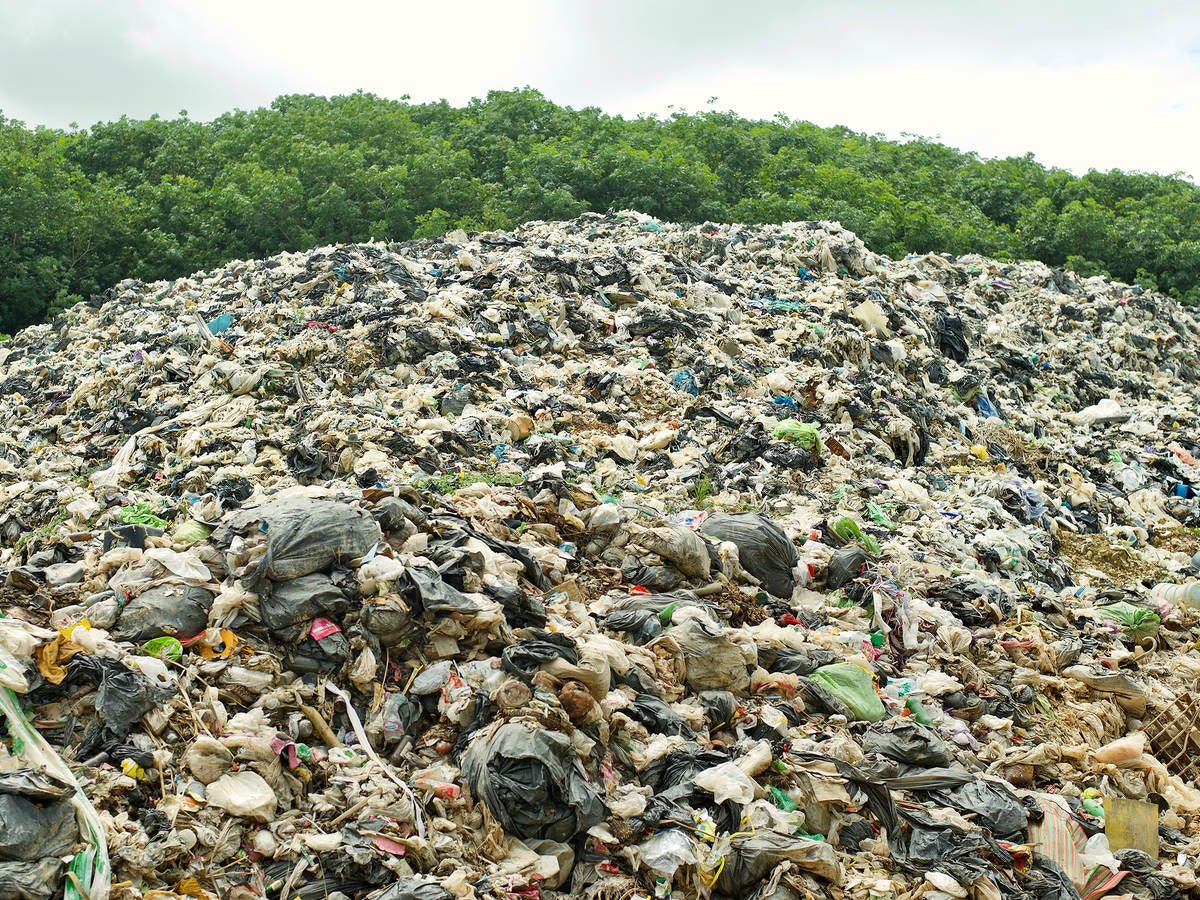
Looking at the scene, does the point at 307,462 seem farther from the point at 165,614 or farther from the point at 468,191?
the point at 468,191

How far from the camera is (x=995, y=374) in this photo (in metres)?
11.0

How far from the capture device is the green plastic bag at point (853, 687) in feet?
13.5

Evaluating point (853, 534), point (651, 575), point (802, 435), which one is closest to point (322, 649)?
point (651, 575)

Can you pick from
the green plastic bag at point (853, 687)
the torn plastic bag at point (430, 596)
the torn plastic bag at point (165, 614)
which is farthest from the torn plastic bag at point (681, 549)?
the torn plastic bag at point (165, 614)

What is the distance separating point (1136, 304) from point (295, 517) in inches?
580

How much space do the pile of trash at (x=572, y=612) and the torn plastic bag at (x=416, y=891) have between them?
0.03 ft

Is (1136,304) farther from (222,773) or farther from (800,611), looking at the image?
(222,773)

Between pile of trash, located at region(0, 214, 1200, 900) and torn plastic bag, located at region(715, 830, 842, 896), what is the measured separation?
0.02m

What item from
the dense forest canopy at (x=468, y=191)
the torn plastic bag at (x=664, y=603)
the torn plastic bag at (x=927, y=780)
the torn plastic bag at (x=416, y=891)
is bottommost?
the torn plastic bag at (x=927, y=780)

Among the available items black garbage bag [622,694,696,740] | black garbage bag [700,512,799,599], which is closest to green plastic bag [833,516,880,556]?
black garbage bag [700,512,799,599]

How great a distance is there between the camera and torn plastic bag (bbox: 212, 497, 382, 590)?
12.5ft

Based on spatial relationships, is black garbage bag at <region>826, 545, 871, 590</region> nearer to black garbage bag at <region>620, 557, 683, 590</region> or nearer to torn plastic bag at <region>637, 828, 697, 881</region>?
black garbage bag at <region>620, 557, 683, 590</region>

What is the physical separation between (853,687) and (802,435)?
134 inches

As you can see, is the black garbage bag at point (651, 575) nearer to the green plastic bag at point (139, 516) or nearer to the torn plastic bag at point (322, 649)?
the torn plastic bag at point (322, 649)
